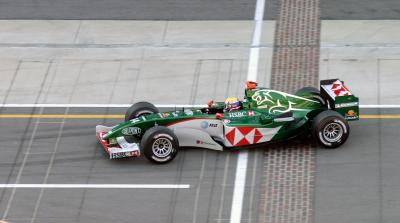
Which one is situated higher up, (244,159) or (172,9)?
(172,9)

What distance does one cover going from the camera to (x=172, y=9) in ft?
102

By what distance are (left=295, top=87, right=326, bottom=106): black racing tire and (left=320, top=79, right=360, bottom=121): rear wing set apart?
171mm

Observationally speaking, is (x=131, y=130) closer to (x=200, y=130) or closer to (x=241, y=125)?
(x=200, y=130)

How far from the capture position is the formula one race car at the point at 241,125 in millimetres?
24000

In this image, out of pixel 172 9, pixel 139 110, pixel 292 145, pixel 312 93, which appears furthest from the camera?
pixel 172 9

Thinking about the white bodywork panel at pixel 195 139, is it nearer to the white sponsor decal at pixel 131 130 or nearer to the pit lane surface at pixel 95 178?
the pit lane surface at pixel 95 178

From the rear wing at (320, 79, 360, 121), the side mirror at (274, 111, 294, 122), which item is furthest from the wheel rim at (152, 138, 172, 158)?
the rear wing at (320, 79, 360, 121)

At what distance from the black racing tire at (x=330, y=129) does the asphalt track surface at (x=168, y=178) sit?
27cm

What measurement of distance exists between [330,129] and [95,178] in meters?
5.36

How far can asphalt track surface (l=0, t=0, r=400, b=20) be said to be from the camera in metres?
30.6

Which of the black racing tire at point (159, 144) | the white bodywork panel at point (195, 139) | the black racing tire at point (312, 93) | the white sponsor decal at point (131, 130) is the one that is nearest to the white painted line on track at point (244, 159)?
the white bodywork panel at point (195, 139)

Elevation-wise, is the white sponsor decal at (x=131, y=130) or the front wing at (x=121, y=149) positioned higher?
the white sponsor decal at (x=131, y=130)

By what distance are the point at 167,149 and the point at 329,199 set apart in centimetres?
380

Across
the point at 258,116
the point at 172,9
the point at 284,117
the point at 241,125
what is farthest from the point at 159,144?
the point at 172,9
